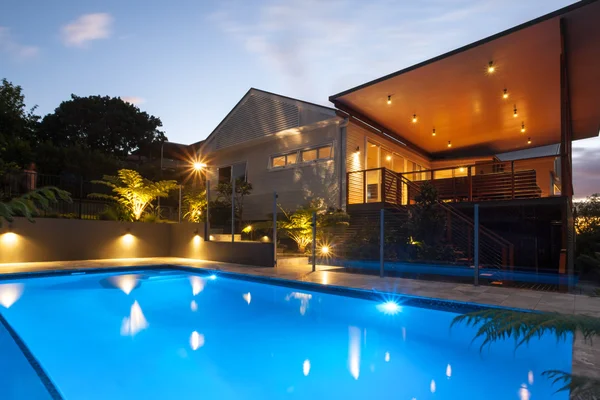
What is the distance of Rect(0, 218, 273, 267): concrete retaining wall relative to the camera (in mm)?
10391

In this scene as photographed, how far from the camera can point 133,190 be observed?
13.0 metres

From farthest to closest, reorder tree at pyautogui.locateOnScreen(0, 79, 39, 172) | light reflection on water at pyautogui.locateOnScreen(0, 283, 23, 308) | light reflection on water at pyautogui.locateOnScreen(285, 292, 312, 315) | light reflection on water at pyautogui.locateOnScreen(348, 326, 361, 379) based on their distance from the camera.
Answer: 1. tree at pyautogui.locateOnScreen(0, 79, 39, 172)
2. light reflection on water at pyautogui.locateOnScreen(285, 292, 312, 315)
3. light reflection on water at pyautogui.locateOnScreen(0, 283, 23, 308)
4. light reflection on water at pyautogui.locateOnScreen(348, 326, 361, 379)

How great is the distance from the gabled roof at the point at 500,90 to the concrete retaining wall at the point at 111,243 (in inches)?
237

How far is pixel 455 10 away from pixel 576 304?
8.59 m

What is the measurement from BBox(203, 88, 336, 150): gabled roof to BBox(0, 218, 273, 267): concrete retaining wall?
4887 mm

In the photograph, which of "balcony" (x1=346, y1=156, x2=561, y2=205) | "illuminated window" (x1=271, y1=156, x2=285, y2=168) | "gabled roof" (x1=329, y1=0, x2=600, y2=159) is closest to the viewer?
"gabled roof" (x1=329, y1=0, x2=600, y2=159)

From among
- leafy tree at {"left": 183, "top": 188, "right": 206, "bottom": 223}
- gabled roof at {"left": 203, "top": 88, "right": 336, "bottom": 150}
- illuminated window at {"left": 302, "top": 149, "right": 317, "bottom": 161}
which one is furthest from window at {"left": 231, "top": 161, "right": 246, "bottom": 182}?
illuminated window at {"left": 302, "top": 149, "right": 317, "bottom": 161}

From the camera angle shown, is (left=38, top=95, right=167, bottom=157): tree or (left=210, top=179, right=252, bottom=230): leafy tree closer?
(left=210, top=179, right=252, bottom=230): leafy tree

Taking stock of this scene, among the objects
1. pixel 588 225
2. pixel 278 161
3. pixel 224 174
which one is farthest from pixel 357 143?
pixel 588 225

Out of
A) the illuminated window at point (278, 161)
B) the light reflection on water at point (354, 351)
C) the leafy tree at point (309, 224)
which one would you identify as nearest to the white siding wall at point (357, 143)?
the leafy tree at point (309, 224)

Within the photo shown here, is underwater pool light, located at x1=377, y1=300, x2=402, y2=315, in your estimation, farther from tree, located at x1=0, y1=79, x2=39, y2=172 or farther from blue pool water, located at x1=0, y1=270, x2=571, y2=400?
tree, located at x1=0, y1=79, x2=39, y2=172

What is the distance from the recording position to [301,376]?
12.4ft

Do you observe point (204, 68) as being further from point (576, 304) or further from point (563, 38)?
point (576, 304)

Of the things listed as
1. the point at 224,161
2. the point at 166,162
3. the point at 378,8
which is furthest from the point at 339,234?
the point at 166,162
